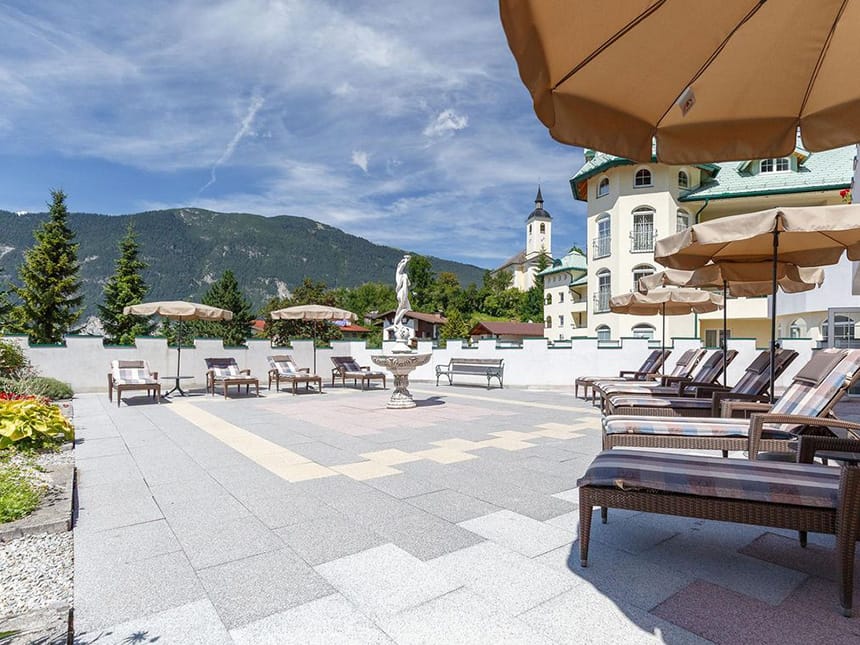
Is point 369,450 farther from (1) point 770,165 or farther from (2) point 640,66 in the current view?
(1) point 770,165

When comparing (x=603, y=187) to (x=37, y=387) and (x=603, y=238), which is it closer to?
(x=603, y=238)

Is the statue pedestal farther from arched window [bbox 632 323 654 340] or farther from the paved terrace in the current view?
arched window [bbox 632 323 654 340]

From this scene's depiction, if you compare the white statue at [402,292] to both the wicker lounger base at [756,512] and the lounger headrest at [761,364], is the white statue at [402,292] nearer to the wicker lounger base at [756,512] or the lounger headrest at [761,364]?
the lounger headrest at [761,364]

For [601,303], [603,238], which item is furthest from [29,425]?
[603,238]

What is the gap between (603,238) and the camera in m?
27.5

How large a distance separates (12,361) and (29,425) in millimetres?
7532

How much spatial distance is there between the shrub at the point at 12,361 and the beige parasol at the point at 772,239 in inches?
499

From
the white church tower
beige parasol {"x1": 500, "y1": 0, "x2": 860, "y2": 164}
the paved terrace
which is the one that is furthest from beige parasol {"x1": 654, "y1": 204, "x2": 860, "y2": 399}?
the white church tower

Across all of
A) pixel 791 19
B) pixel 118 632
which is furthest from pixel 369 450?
pixel 791 19

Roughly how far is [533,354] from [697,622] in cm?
1272

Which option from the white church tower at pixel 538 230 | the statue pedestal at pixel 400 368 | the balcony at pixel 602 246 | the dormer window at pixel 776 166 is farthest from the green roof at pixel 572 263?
the white church tower at pixel 538 230

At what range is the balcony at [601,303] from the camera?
27312 mm

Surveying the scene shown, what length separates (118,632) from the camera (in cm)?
218

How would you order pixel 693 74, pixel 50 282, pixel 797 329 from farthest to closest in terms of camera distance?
pixel 50 282, pixel 797 329, pixel 693 74
